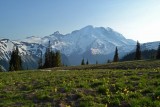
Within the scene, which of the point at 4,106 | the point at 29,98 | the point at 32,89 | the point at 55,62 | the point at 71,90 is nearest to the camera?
the point at 4,106

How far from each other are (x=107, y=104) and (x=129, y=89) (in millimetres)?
3758

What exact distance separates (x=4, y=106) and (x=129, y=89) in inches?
341

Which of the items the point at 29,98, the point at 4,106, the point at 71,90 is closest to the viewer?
the point at 4,106

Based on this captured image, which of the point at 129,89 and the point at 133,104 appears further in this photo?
the point at 129,89

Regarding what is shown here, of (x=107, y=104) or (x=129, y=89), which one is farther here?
(x=129, y=89)

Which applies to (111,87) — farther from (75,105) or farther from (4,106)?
(4,106)

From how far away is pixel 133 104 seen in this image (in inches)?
725

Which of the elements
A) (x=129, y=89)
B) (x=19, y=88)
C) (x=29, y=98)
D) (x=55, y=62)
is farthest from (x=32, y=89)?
(x=55, y=62)

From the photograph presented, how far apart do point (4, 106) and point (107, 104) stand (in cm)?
639

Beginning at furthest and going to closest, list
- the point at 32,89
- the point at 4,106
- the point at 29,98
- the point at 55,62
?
the point at 55,62, the point at 32,89, the point at 29,98, the point at 4,106

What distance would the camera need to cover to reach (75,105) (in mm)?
19453

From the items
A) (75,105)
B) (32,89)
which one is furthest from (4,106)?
(32,89)

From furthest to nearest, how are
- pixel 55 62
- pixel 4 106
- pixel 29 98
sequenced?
1. pixel 55 62
2. pixel 29 98
3. pixel 4 106

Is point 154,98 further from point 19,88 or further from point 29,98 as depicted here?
point 19,88
